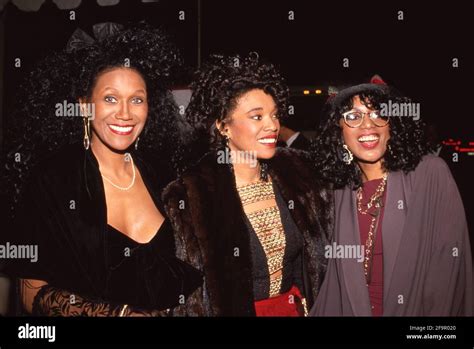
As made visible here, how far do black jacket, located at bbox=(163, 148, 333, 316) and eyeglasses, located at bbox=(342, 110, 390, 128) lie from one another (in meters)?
0.33

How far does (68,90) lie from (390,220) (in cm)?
124

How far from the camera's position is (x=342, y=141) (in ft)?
6.27

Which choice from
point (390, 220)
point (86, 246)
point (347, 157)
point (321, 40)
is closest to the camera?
point (86, 246)

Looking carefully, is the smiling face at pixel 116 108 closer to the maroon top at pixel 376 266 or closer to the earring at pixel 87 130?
the earring at pixel 87 130

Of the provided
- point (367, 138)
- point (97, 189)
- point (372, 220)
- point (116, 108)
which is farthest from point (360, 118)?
point (97, 189)

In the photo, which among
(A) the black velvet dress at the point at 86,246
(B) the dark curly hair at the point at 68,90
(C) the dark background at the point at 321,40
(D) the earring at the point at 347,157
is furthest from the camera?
(C) the dark background at the point at 321,40

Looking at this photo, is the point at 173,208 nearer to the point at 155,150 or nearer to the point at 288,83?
the point at 155,150

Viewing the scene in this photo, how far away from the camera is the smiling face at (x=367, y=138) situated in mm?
1790

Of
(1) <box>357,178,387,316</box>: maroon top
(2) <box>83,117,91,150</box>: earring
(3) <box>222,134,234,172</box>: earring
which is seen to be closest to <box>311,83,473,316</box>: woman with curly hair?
(1) <box>357,178,387,316</box>: maroon top

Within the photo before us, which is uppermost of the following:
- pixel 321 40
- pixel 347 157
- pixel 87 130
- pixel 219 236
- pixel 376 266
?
pixel 321 40

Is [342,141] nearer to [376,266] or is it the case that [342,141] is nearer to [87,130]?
[376,266]

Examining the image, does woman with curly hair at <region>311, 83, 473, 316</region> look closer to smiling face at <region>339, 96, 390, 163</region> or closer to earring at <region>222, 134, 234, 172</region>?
smiling face at <region>339, 96, 390, 163</region>

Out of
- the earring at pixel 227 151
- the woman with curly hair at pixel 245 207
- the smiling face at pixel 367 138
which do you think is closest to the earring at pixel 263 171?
the woman with curly hair at pixel 245 207

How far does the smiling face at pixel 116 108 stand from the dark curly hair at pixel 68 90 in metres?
0.03
